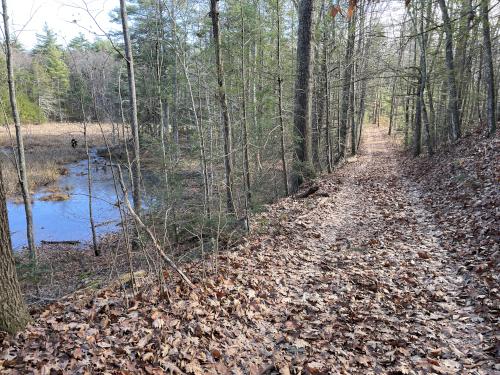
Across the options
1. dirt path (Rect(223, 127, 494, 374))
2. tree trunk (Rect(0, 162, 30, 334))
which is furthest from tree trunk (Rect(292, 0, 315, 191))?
tree trunk (Rect(0, 162, 30, 334))

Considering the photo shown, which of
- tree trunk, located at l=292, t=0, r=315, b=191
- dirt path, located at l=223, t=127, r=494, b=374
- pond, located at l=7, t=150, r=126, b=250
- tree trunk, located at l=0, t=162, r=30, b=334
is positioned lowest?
pond, located at l=7, t=150, r=126, b=250

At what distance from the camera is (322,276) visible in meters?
5.69

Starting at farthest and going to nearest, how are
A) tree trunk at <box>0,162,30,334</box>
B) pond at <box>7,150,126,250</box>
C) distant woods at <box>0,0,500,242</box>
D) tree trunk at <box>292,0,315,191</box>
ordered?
pond at <box>7,150,126,250</box>
tree trunk at <box>292,0,315,191</box>
distant woods at <box>0,0,500,242</box>
tree trunk at <box>0,162,30,334</box>

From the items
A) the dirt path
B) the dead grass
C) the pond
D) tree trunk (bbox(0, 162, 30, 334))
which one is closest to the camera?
tree trunk (bbox(0, 162, 30, 334))

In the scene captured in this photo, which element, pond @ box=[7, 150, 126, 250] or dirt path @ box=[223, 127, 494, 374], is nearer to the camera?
dirt path @ box=[223, 127, 494, 374]

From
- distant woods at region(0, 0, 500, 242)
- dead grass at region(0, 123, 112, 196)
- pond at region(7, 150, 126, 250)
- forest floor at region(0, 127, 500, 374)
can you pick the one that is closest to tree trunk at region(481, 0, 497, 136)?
distant woods at region(0, 0, 500, 242)

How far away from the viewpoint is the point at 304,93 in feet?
36.5

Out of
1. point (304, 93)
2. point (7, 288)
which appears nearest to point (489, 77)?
point (304, 93)

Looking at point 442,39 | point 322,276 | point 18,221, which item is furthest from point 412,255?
point 18,221

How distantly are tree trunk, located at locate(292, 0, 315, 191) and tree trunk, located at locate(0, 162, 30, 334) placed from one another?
886 cm

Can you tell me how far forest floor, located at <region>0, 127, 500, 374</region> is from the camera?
343cm

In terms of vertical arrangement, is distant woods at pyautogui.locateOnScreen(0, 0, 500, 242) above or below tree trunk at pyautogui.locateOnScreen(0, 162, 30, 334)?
above

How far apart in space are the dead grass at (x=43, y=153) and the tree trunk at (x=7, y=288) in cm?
1520

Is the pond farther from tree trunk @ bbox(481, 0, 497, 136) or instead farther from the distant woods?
tree trunk @ bbox(481, 0, 497, 136)
